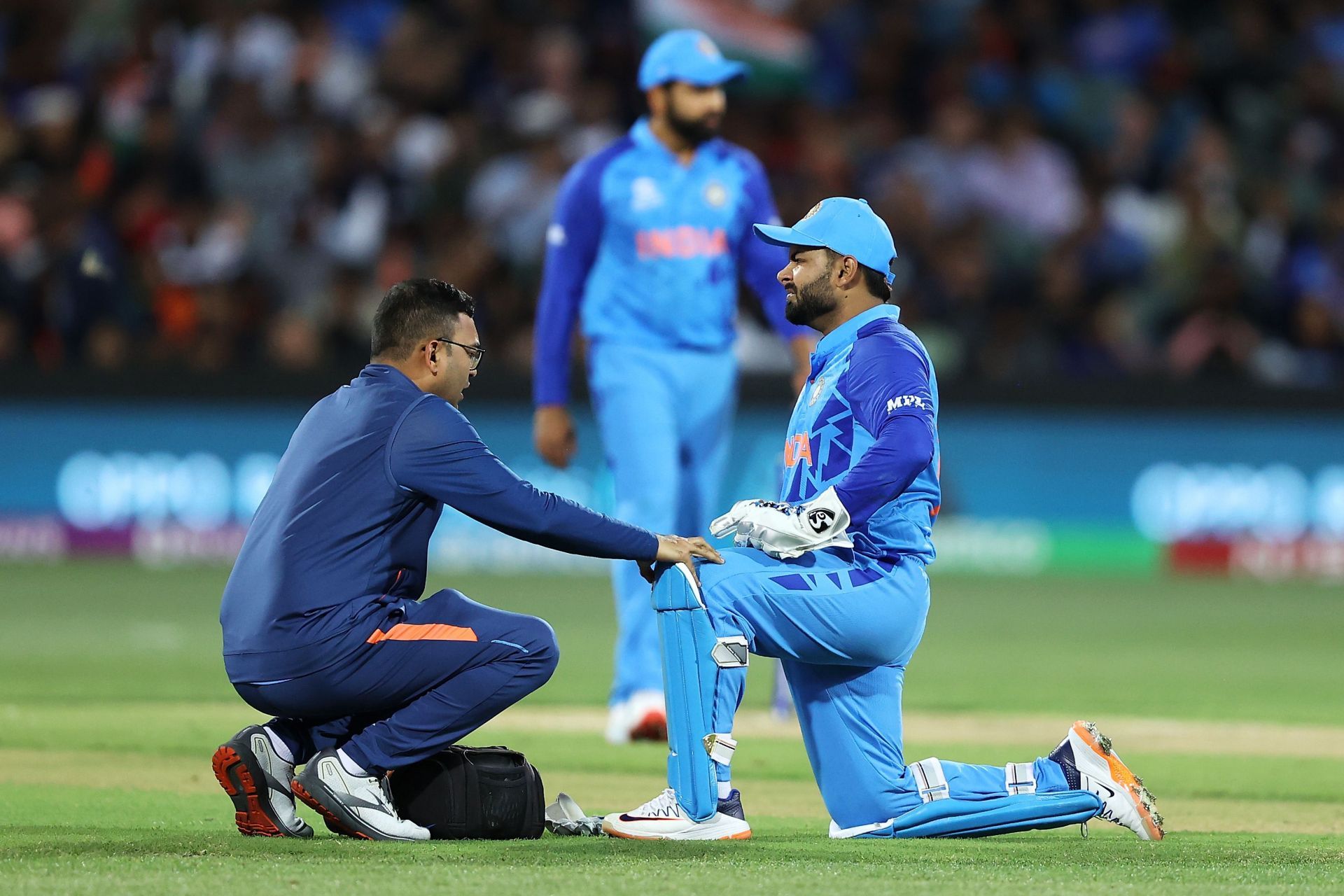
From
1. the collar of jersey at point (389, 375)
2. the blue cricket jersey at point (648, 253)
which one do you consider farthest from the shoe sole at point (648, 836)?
the blue cricket jersey at point (648, 253)

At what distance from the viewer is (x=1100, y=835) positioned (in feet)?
19.0

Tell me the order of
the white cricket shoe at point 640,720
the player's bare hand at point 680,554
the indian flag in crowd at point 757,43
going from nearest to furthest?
the player's bare hand at point 680,554
the white cricket shoe at point 640,720
the indian flag in crowd at point 757,43

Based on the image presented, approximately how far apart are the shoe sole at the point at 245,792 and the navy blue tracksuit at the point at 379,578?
168 mm

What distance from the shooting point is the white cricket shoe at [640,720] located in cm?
778

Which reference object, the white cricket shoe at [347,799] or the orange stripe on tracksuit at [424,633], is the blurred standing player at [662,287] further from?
the white cricket shoe at [347,799]

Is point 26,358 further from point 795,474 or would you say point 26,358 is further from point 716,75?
point 795,474

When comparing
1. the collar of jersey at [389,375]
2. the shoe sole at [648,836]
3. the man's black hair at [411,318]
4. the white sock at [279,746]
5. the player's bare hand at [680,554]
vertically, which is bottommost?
the shoe sole at [648,836]

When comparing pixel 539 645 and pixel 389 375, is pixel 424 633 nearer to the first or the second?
pixel 539 645

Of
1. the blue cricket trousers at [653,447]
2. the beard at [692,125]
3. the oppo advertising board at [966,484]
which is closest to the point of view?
the blue cricket trousers at [653,447]

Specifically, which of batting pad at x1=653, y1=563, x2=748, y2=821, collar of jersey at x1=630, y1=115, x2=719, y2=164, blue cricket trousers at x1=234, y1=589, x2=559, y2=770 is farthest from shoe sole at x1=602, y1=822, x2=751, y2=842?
collar of jersey at x1=630, y1=115, x2=719, y2=164

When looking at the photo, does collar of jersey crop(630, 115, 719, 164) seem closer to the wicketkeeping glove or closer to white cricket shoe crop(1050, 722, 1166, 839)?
the wicketkeeping glove

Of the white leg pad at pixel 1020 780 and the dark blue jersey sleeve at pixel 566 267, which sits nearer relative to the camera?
the white leg pad at pixel 1020 780

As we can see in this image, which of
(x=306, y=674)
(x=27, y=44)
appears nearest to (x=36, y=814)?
(x=306, y=674)

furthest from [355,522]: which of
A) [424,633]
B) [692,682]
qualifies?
[692,682]
